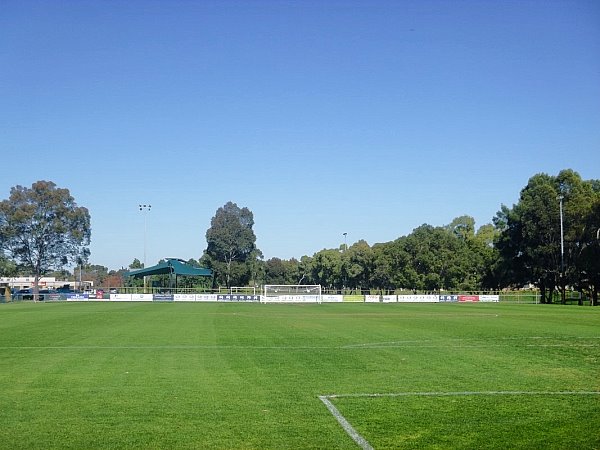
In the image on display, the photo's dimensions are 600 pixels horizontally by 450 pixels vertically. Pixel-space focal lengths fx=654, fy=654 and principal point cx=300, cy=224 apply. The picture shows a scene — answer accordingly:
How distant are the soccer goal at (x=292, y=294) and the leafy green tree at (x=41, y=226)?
36267mm

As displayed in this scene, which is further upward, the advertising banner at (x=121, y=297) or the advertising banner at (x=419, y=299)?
the advertising banner at (x=121, y=297)

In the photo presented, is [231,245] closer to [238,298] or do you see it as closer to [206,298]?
[206,298]

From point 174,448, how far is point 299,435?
1.60 m

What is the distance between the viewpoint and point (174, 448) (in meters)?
7.69

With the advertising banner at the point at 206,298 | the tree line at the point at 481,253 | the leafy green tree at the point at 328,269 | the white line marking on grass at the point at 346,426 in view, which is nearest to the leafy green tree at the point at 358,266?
the tree line at the point at 481,253

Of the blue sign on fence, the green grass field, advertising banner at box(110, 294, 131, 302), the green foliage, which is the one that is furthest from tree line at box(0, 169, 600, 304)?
the green grass field

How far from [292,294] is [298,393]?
59.1 m

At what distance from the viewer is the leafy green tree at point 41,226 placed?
289ft

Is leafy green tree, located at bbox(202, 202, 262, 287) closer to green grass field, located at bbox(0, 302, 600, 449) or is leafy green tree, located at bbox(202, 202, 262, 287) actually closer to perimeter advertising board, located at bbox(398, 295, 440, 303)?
perimeter advertising board, located at bbox(398, 295, 440, 303)

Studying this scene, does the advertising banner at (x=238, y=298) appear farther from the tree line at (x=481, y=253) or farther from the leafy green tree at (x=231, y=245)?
the leafy green tree at (x=231, y=245)

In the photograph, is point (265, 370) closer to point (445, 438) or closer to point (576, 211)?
point (445, 438)

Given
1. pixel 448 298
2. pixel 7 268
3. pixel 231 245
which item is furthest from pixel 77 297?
pixel 7 268

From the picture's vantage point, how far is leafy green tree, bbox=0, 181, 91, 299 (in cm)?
8812

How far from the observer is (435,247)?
298 ft
